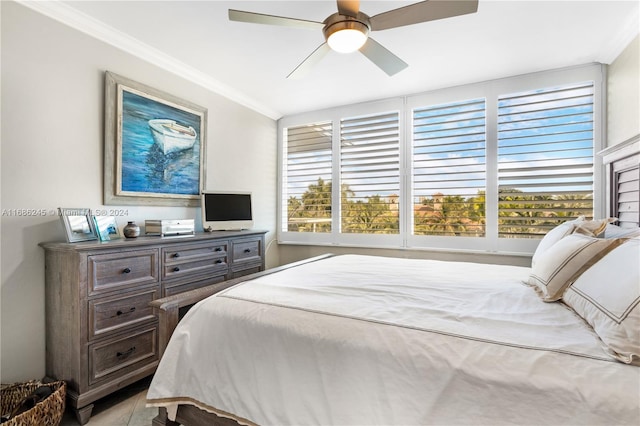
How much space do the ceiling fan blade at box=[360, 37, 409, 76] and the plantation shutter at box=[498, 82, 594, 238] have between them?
1.60 m

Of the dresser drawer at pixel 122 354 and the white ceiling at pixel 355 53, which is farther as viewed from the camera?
the white ceiling at pixel 355 53

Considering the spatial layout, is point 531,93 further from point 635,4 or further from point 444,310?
point 444,310

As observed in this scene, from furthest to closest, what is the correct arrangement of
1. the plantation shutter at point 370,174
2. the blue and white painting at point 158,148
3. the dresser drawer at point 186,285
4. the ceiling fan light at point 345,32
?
the plantation shutter at point 370,174 → the blue and white painting at point 158,148 → the dresser drawer at point 186,285 → the ceiling fan light at point 345,32

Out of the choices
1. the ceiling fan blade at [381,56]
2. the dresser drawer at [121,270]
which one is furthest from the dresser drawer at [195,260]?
the ceiling fan blade at [381,56]

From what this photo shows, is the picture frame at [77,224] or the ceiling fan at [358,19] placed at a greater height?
the ceiling fan at [358,19]

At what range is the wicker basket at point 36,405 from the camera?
1.51 m

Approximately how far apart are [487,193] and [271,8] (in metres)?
2.58

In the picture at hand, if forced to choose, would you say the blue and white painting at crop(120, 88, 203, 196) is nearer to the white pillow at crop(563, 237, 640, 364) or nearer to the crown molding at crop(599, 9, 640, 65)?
the white pillow at crop(563, 237, 640, 364)

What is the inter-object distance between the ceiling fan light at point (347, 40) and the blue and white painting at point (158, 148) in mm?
1688

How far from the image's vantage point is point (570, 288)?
1.27 meters

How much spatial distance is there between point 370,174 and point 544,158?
1.71 m

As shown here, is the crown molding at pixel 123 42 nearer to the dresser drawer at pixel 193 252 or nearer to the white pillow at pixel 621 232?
the dresser drawer at pixel 193 252

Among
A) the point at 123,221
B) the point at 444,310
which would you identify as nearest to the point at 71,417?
the point at 123,221

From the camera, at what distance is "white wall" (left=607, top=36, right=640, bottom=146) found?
2215 millimetres
